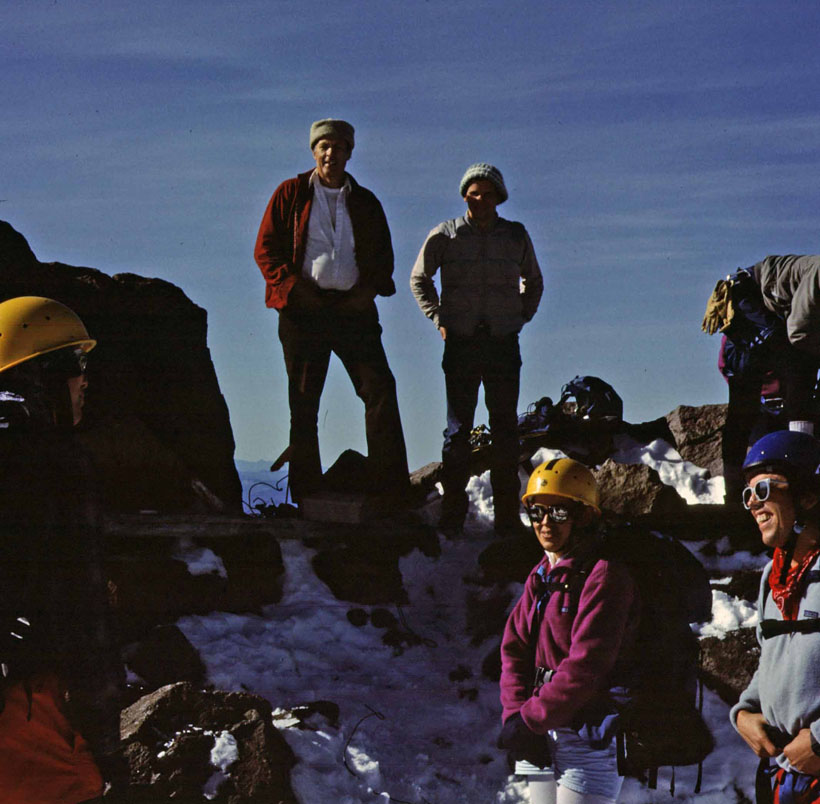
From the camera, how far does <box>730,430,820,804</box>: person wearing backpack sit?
3.75 meters

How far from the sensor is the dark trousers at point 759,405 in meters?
9.12

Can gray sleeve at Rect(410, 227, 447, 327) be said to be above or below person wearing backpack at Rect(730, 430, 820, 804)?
above

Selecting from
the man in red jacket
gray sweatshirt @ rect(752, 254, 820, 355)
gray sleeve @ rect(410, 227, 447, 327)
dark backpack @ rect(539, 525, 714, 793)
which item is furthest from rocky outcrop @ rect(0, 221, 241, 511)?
dark backpack @ rect(539, 525, 714, 793)

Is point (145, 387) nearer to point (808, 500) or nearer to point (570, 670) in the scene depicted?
point (570, 670)

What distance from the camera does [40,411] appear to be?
3.87 meters

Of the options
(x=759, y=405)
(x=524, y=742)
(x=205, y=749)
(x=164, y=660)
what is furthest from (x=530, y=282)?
(x=524, y=742)

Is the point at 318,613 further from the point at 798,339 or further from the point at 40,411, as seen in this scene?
the point at 40,411

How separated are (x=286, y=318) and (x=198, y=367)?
180 cm

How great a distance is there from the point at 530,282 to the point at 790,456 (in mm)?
5929

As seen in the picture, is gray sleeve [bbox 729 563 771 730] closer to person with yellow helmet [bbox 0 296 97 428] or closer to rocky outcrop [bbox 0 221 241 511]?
person with yellow helmet [bbox 0 296 97 428]

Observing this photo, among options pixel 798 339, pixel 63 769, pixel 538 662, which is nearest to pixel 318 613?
pixel 798 339

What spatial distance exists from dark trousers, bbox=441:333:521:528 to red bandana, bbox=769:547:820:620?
5.56m

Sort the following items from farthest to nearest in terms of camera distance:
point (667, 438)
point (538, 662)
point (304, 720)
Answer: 1. point (667, 438)
2. point (304, 720)
3. point (538, 662)

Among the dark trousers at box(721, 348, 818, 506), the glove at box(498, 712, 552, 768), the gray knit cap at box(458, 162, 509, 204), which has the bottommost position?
the glove at box(498, 712, 552, 768)
